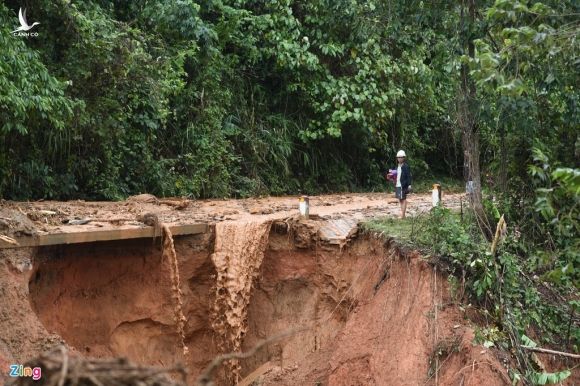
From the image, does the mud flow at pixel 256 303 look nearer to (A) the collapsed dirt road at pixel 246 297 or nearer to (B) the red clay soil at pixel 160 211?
(A) the collapsed dirt road at pixel 246 297

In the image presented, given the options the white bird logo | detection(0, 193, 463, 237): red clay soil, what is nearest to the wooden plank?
detection(0, 193, 463, 237): red clay soil

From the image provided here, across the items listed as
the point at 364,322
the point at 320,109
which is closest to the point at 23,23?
the point at 364,322

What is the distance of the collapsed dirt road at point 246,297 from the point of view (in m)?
10.1

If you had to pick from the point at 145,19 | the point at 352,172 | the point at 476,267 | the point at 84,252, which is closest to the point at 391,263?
the point at 476,267

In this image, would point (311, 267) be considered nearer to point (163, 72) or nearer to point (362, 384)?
point (362, 384)

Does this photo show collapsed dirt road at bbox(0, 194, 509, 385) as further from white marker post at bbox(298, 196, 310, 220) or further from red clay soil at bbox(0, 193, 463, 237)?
white marker post at bbox(298, 196, 310, 220)

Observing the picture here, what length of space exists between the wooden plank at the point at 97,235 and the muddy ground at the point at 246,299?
6.3 inches

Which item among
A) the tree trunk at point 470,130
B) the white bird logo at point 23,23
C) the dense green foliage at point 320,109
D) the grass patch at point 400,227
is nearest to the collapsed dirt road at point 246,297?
the grass patch at point 400,227

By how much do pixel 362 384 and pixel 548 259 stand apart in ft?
9.73

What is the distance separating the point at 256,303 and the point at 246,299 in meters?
0.52

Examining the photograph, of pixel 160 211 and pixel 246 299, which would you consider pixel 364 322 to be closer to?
pixel 246 299

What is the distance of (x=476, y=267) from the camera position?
10125 mm

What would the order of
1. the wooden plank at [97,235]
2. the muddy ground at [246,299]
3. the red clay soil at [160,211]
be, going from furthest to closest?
the red clay soil at [160,211] → the muddy ground at [246,299] → the wooden plank at [97,235]

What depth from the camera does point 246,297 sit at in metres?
12.6
